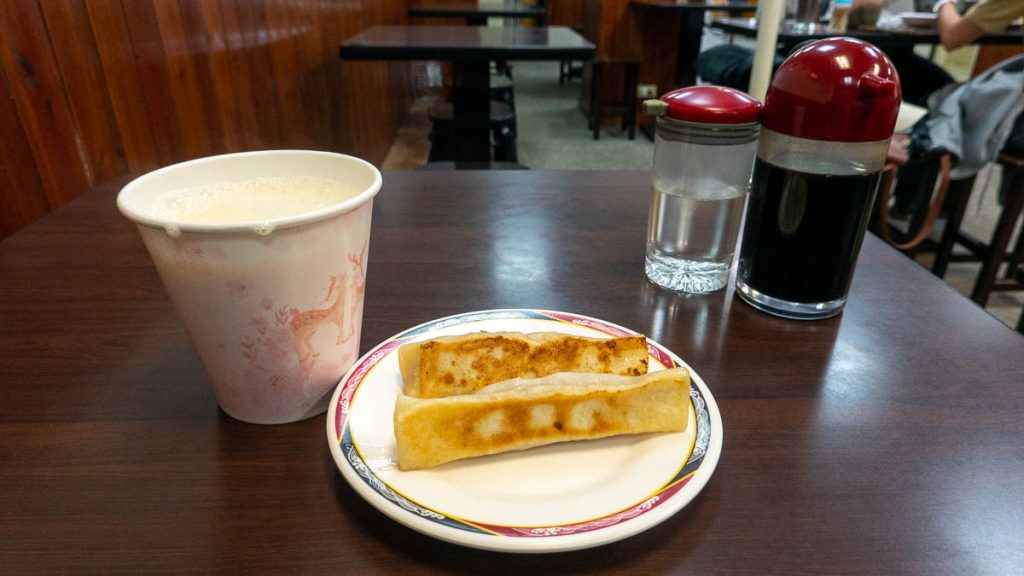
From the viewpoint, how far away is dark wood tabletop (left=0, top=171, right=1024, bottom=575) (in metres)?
0.38

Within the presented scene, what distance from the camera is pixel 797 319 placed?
67 cm

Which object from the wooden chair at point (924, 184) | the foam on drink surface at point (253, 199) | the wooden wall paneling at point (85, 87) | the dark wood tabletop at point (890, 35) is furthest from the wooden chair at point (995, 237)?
the wooden wall paneling at point (85, 87)

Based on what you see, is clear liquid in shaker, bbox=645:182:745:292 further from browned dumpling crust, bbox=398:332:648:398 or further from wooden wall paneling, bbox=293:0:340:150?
wooden wall paneling, bbox=293:0:340:150

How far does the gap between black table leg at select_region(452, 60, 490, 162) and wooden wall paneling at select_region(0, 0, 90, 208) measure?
5.27 feet

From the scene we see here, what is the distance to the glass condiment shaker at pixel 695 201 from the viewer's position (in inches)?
28.0

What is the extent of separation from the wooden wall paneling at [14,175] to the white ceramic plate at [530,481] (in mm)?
830

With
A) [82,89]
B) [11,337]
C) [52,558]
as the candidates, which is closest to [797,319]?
[52,558]

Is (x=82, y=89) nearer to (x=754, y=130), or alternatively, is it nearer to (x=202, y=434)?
(x=202, y=434)

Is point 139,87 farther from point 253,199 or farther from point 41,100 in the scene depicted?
point 253,199

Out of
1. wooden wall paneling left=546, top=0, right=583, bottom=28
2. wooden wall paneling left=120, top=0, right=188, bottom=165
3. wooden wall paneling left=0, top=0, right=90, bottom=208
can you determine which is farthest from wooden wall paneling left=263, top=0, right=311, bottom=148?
wooden wall paneling left=546, top=0, right=583, bottom=28

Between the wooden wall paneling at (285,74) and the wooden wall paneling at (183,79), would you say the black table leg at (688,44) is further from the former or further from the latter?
the wooden wall paneling at (183,79)

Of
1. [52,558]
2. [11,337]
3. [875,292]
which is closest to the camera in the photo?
[52,558]

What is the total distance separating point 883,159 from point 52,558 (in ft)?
2.55

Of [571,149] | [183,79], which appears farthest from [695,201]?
[571,149]
